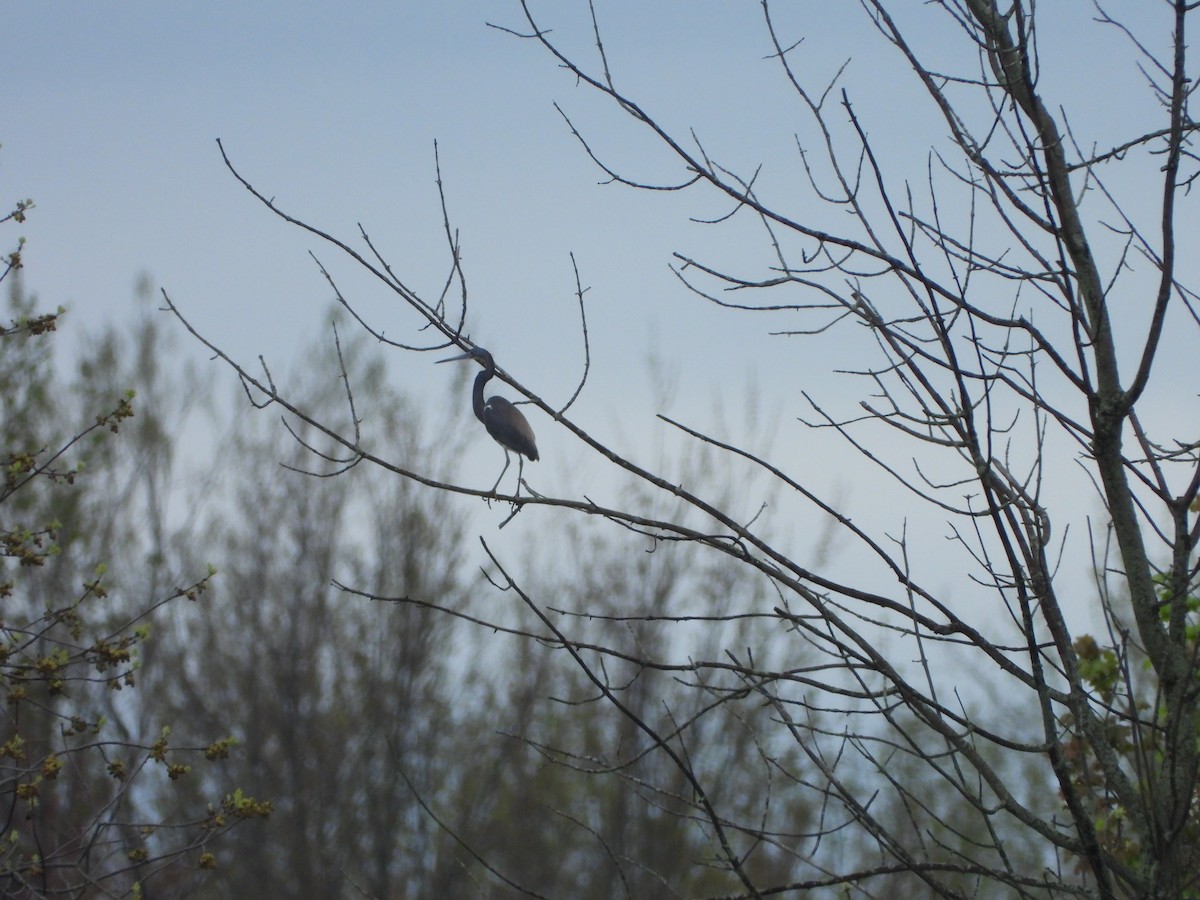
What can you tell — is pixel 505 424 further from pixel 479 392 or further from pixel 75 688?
pixel 75 688

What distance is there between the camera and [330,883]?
1405 cm

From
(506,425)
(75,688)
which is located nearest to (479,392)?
(506,425)

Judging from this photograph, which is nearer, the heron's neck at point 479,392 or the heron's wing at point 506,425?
the heron's neck at point 479,392

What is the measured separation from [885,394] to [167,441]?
15.1 m

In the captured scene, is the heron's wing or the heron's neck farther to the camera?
the heron's wing

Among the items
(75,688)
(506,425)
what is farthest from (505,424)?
(75,688)

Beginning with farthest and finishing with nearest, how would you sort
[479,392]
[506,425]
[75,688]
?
1. [75,688]
2. [506,425]
3. [479,392]

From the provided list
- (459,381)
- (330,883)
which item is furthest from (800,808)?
(459,381)

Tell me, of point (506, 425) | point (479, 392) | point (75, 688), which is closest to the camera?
point (479, 392)

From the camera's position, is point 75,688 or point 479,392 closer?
point 479,392

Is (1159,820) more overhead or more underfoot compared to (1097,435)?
more underfoot

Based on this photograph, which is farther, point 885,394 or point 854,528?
point 885,394

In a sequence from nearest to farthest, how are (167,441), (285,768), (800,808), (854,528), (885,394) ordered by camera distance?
(854,528), (885,394), (800,808), (285,768), (167,441)

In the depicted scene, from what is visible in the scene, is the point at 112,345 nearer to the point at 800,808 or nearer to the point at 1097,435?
the point at 800,808
